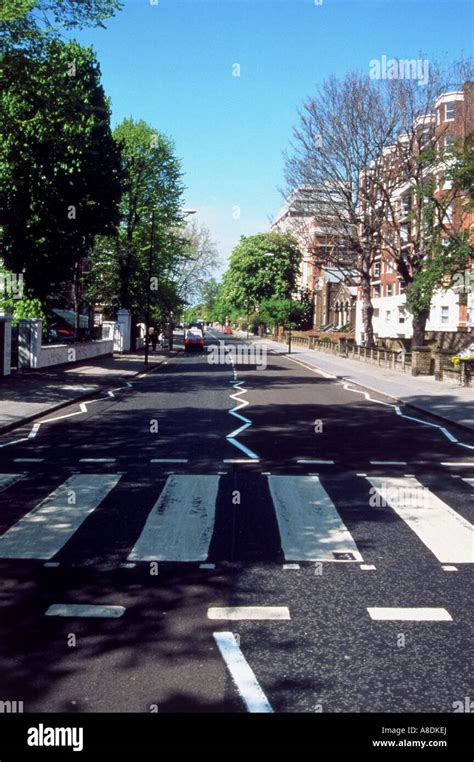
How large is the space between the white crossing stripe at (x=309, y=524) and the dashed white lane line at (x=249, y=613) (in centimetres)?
127

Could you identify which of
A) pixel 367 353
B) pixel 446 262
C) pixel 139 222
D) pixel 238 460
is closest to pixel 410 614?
pixel 238 460

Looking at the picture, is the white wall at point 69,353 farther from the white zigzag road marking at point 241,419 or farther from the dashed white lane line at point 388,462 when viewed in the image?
the dashed white lane line at point 388,462

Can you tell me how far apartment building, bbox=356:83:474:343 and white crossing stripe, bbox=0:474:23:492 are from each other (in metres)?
21.1

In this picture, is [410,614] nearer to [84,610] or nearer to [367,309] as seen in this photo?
[84,610]

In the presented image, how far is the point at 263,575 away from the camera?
6.43 m

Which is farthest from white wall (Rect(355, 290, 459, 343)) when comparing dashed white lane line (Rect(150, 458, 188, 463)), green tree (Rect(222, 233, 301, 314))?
dashed white lane line (Rect(150, 458, 188, 463))

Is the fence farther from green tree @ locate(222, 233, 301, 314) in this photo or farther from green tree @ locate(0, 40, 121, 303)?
green tree @ locate(222, 233, 301, 314)

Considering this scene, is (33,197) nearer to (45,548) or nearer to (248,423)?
(248,423)

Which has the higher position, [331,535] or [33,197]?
[33,197]

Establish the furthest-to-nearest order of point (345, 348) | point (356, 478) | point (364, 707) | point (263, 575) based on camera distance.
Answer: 1. point (345, 348)
2. point (356, 478)
3. point (263, 575)
4. point (364, 707)

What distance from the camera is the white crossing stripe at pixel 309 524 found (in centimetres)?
711

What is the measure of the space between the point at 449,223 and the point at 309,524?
28.2m

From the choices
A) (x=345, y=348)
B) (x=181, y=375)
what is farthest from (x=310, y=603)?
(x=345, y=348)
